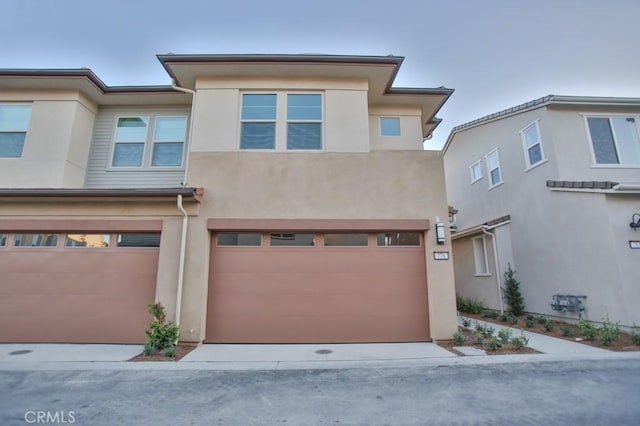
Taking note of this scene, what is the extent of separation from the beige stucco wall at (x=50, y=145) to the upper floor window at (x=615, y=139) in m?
15.3

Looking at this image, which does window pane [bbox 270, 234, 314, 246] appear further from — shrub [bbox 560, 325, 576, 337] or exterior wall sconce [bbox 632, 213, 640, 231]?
exterior wall sconce [bbox 632, 213, 640, 231]

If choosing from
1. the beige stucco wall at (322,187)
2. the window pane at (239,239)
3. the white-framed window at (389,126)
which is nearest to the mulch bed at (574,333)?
the beige stucco wall at (322,187)

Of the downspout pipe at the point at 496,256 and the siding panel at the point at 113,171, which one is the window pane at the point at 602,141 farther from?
the siding panel at the point at 113,171

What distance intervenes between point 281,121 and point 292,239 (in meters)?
3.09

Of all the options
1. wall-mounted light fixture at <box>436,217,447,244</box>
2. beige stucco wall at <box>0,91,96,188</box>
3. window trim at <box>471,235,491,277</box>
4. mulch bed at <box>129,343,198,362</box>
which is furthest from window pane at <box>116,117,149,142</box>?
window trim at <box>471,235,491,277</box>

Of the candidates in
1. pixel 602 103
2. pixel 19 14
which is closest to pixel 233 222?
pixel 19 14

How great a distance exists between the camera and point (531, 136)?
10859 millimetres

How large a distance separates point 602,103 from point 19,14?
1878cm

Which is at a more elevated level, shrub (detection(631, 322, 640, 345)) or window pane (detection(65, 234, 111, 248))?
window pane (detection(65, 234, 111, 248))

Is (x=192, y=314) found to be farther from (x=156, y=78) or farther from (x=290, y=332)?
(x=156, y=78)

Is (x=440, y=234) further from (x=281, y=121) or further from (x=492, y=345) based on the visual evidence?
(x=281, y=121)

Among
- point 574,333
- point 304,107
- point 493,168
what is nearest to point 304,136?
point 304,107

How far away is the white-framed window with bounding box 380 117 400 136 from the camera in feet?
31.3

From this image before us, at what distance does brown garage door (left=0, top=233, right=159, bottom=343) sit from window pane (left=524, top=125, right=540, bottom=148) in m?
12.0
